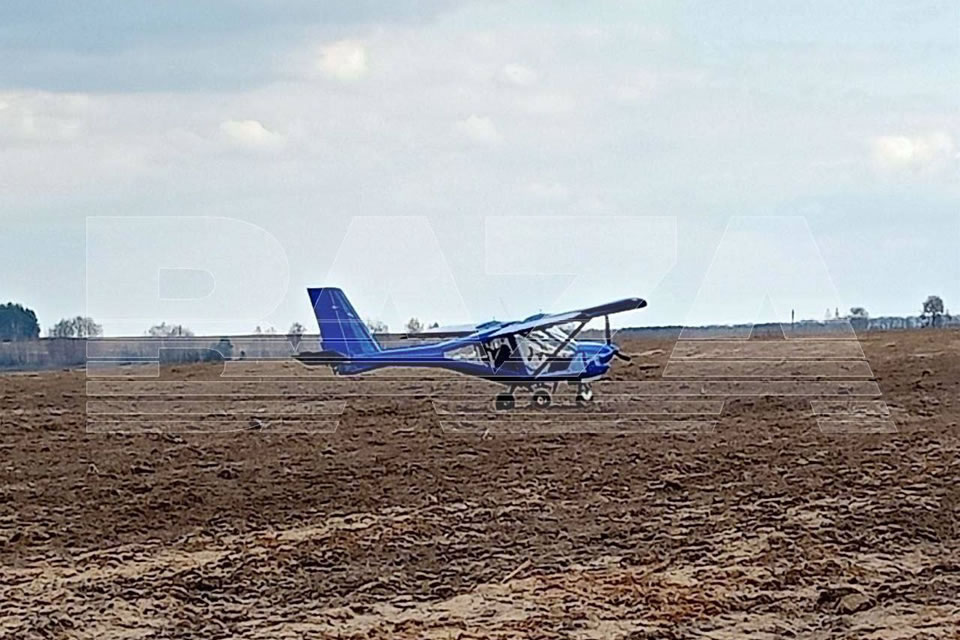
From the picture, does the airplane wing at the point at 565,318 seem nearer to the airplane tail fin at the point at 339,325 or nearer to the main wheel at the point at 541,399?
the main wheel at the point at 541,399

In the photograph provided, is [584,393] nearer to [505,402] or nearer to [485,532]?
[505,402]

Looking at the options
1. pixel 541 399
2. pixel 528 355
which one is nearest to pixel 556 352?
pixel 528 355

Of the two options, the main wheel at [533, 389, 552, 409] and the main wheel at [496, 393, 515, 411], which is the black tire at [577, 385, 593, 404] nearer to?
the main wheel at [533, 389, 552, 409]

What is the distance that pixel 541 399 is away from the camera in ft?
63.6

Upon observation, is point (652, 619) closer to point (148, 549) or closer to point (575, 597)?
point (575, 597)

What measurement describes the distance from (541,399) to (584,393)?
717 millimetres

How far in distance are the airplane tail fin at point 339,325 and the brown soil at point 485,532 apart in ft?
16.9

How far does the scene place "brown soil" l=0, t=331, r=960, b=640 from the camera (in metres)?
7.32

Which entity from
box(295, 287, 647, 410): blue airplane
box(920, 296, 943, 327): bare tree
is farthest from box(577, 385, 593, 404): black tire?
box(920, 296, 943, 327): bare tree

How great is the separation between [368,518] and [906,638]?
15.4 feet

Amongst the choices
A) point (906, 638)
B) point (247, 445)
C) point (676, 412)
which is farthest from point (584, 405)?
point (906, 638)

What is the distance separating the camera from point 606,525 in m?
9.62

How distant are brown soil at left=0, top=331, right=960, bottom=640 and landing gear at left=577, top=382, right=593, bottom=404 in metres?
3.64

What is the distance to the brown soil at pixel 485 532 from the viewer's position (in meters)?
7.32
